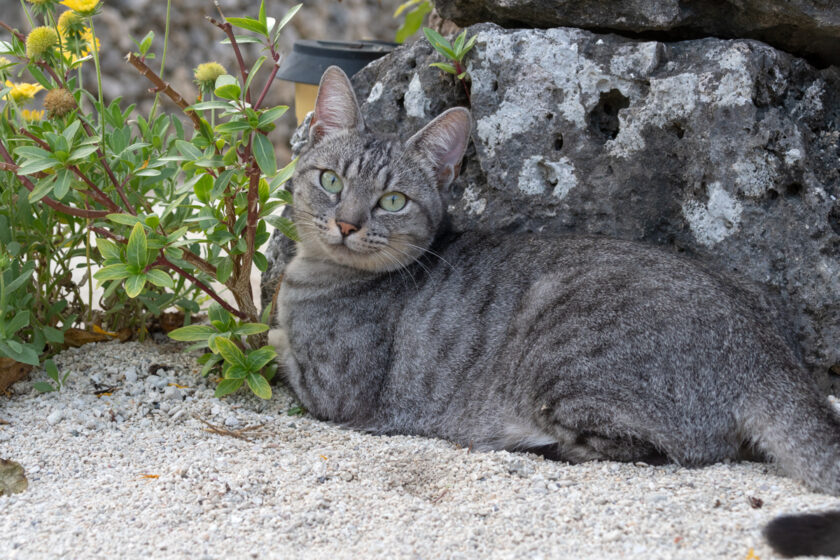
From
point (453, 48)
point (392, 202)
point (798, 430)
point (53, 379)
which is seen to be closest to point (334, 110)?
point (392, 202)

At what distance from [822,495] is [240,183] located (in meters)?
2.61

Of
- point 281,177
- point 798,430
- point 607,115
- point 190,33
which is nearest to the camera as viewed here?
point 798,430

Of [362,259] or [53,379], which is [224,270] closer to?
[362,259]

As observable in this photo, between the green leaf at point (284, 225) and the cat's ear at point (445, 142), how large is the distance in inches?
27.1

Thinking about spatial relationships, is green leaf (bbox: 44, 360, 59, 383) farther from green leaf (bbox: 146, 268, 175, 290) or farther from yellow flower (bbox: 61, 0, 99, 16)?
yellow flower (bbox: 61, 0, 99, 16)

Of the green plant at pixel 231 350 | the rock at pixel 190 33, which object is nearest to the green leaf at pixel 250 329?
the green plant at pixel 231 350

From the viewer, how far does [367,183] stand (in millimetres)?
3848

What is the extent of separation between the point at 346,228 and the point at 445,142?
0.69 metres

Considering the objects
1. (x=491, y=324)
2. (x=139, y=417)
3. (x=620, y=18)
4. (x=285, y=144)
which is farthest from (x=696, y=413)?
(x=285, y=144)

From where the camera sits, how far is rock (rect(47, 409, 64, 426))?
3469 millimetres

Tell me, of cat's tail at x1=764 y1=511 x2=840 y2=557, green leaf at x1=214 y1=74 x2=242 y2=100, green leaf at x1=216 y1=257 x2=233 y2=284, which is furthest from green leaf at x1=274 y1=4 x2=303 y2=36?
cat's tail at x1=764 y1=511 x2=840 y2=557

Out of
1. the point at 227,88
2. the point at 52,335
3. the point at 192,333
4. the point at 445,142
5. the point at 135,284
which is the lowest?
the point at 52,335

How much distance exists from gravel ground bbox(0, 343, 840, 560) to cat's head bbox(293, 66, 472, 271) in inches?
34.3

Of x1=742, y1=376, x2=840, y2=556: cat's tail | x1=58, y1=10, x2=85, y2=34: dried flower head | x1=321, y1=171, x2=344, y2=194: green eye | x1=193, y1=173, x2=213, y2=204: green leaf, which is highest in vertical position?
x1=58, y1=10, x2=85, y2=34: dried flower head
